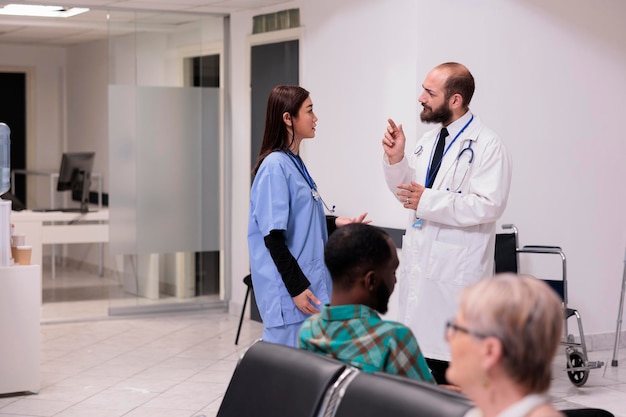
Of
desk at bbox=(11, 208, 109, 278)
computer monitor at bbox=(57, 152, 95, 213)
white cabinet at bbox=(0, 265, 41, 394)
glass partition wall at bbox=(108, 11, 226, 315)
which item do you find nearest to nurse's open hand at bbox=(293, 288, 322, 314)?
white cabinet at bbox=(0, 265, 41, 394)

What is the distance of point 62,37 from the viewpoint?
34.7 ft

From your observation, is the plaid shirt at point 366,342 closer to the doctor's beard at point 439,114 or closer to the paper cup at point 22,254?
the doctor's beard at point 439,114

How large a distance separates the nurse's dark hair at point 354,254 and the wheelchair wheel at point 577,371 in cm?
317

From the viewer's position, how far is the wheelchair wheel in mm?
5336

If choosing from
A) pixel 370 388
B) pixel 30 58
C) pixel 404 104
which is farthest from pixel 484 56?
pixel 30 58

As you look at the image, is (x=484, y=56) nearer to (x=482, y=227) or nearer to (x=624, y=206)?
(x=624, y=206)

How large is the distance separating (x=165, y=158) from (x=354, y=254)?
18.2 ft

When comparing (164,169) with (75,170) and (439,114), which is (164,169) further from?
(439,114)

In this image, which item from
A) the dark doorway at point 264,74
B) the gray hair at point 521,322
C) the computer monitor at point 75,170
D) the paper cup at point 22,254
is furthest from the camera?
the computer monitor at point 75,170

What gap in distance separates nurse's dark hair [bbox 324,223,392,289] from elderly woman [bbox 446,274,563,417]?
0.89m

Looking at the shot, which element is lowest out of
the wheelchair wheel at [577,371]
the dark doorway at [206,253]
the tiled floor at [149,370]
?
the tiled floor at [149,370]

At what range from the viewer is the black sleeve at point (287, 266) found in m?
3.45

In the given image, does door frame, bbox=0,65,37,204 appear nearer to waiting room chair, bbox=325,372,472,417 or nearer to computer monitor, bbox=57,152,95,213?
computer monitor, bbox=57,152,95,213

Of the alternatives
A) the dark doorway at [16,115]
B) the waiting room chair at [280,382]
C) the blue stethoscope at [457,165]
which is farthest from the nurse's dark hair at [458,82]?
the dark doorway at [16,115]
